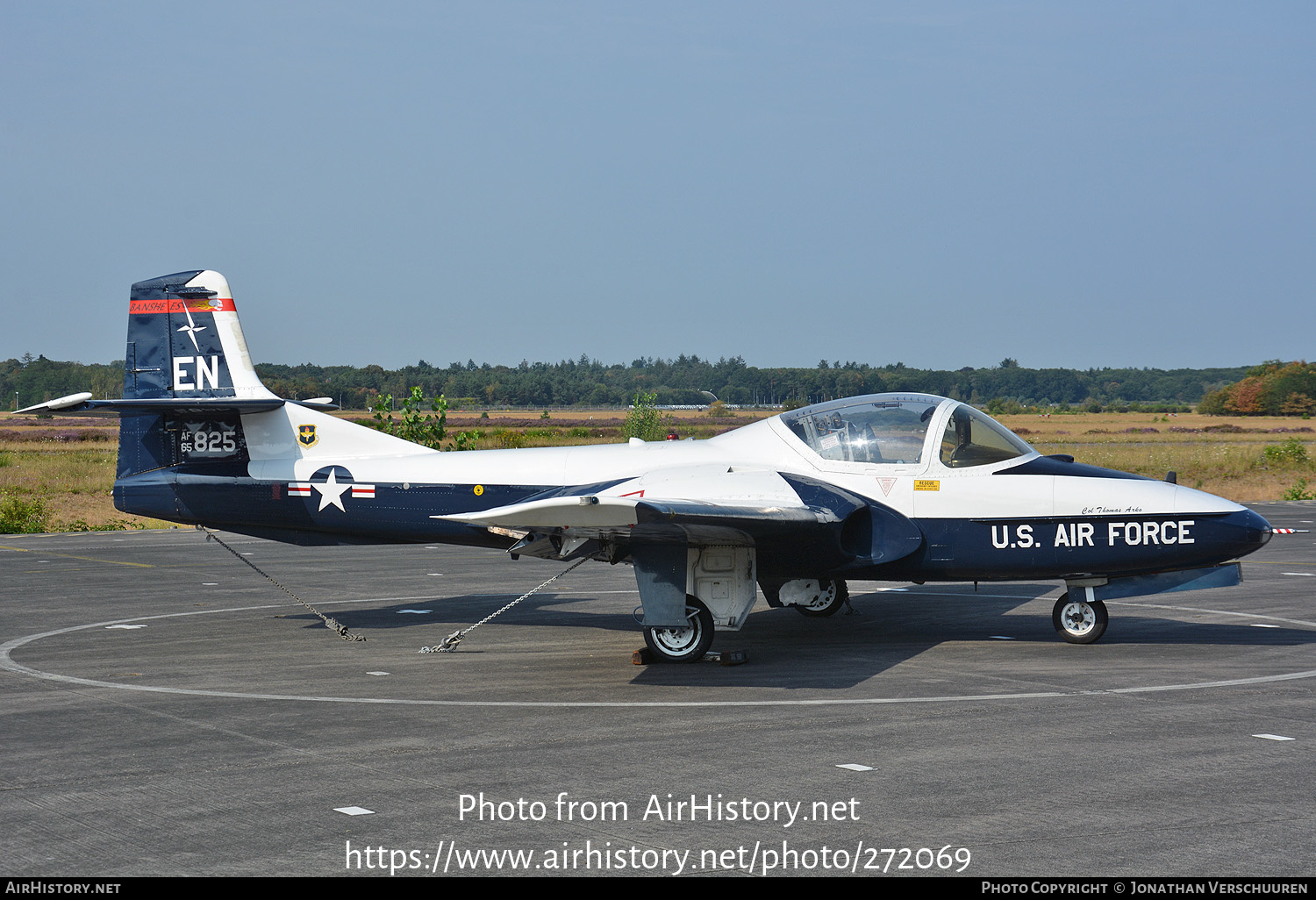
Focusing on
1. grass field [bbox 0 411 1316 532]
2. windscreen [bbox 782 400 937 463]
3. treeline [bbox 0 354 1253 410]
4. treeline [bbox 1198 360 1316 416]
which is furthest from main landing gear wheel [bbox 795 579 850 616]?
treeline [bbox 1198 360 1316 416]

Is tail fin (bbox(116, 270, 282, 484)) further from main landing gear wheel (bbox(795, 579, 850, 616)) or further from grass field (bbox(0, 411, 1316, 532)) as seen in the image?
grass field (bbox(0, 411, 1316, 532))

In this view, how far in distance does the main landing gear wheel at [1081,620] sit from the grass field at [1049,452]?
25.6m

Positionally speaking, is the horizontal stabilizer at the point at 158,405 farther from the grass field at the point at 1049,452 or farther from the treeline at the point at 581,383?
the treeline at the point at 581,383

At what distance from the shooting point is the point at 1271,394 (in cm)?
12669

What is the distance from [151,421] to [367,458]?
292 cm

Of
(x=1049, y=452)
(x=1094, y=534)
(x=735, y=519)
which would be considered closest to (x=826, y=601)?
(x=1094, y=534)

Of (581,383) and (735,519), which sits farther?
(581,383)

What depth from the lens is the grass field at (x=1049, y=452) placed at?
34.6m

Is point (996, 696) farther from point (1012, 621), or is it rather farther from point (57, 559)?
point (57, 559)

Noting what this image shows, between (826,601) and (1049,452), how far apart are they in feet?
169

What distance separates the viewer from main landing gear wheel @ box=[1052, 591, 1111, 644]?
12.6 meters

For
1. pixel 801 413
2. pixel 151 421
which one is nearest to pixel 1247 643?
pixel 801 413

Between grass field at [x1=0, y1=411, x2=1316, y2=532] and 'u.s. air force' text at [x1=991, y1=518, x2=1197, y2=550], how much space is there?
83.3ft

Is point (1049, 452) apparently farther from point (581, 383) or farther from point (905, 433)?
point (581, 383)
